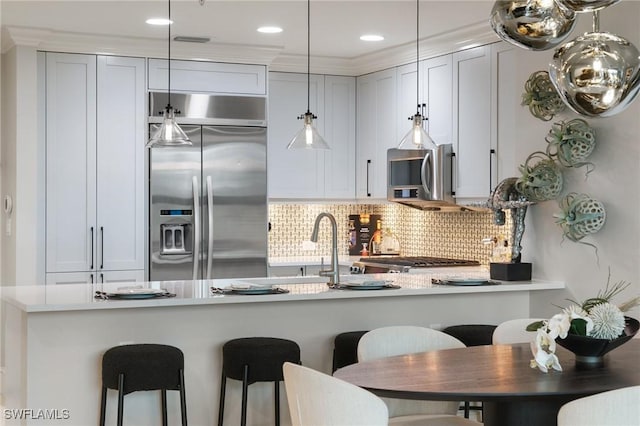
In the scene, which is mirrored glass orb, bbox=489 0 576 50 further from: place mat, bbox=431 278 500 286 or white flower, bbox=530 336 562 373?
place mat, bbox=431 278 500 286

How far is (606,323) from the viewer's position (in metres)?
3.02

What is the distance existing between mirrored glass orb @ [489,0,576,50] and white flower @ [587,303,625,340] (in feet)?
3.23

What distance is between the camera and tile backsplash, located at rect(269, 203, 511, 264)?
649 centimetres

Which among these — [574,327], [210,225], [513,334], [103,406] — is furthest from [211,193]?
[574,327]

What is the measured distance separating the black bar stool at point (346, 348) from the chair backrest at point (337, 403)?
173 centimetres

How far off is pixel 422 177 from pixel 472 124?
23.0 inches

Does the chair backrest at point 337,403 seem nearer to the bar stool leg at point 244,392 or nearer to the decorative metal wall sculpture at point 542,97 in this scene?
the bar stool leg at point 244,392

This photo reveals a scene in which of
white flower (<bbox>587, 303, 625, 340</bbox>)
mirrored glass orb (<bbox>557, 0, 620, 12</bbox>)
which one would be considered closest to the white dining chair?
white flower (<bbox>587, 303, 625, 340</bbox>)

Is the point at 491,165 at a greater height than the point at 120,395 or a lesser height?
greater

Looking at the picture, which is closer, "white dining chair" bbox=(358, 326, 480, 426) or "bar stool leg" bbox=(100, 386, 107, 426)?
"white dining chair" bbox=(358, 326, 480, 426)

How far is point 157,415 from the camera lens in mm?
4184

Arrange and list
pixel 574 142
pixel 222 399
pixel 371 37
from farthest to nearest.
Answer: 1. pixel 371 37
2. pixel 574 142
3. pixel 222 399

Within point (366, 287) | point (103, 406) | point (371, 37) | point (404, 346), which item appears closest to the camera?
point (404, 346)

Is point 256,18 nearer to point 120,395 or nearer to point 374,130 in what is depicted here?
point 374,130
